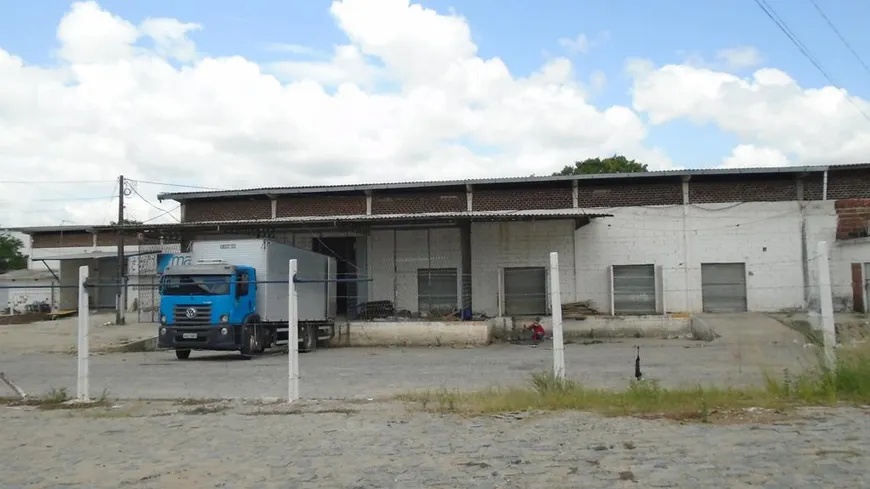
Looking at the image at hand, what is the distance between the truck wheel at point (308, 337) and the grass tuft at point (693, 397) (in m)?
14.5

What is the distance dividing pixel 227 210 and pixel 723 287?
72.8 feet

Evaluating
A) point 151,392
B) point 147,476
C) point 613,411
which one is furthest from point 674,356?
point 147,476

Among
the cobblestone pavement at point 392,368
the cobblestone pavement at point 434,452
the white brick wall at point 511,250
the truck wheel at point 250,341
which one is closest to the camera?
the cobblestone pavement at point 434,452

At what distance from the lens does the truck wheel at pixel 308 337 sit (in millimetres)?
23597

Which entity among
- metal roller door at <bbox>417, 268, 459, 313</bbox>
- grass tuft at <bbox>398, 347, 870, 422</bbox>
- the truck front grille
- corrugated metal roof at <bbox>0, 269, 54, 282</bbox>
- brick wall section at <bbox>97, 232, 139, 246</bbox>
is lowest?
grass tuft at <bbox>398, 347, 870, 422</bbox>

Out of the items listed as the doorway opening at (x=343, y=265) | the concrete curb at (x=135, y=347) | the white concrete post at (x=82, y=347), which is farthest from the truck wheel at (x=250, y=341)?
the white concrete post at (x=82, y=347)

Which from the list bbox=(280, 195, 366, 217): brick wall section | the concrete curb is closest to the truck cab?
the concrete curb

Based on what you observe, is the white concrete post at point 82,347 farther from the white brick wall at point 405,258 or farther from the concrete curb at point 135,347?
the white brick wall at point 405,258

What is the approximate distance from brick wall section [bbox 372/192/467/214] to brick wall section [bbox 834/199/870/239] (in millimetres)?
14789

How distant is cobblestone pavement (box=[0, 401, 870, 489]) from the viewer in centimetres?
609

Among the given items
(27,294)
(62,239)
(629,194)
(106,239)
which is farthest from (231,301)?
(27,294)

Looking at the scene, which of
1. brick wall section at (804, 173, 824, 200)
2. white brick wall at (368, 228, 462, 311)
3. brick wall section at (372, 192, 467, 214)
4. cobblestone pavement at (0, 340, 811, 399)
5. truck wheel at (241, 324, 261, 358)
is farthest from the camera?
brick wall section at (372, 192, 467, 214)

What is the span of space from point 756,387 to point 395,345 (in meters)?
16.5

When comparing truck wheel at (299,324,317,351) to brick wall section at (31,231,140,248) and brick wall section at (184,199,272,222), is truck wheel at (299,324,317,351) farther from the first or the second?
brick wall section at (31,231,140,248)
